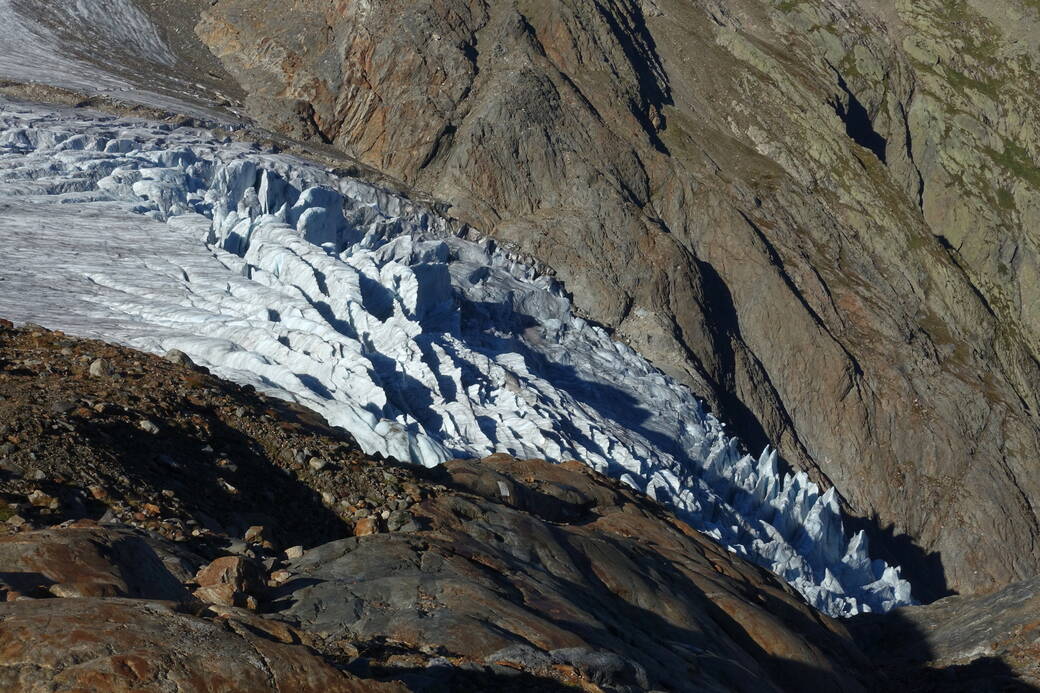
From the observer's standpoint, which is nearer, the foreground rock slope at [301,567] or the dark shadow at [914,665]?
the foreground rock slope at [301,567]

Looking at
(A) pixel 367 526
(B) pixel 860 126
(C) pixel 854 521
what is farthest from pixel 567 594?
(B) pixel 860 126

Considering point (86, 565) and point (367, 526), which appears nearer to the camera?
point (86, 565)

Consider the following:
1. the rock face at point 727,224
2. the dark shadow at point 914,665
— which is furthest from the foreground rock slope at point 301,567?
the rock face at point 727,224

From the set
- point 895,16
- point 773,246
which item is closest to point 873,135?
point 895,16

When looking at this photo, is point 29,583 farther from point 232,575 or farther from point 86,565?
point 232,575

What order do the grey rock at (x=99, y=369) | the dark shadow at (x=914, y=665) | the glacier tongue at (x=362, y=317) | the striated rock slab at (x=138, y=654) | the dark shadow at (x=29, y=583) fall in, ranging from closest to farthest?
the striated rock slab at (x=138, y=654), the dark shadow at (x=29, y=583), the grey rock at (x=99, y=369), the dark shadow at (x=914, y=665), the glacier tongue at (x=362, y=317)

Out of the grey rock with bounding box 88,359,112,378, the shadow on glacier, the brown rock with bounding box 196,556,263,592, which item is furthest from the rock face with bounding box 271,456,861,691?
the shadow on glacier

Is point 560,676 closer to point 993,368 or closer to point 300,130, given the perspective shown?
point 300,130

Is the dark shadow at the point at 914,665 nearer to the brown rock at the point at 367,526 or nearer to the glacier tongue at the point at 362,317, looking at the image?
the glacier tongue at the point at 362,317
